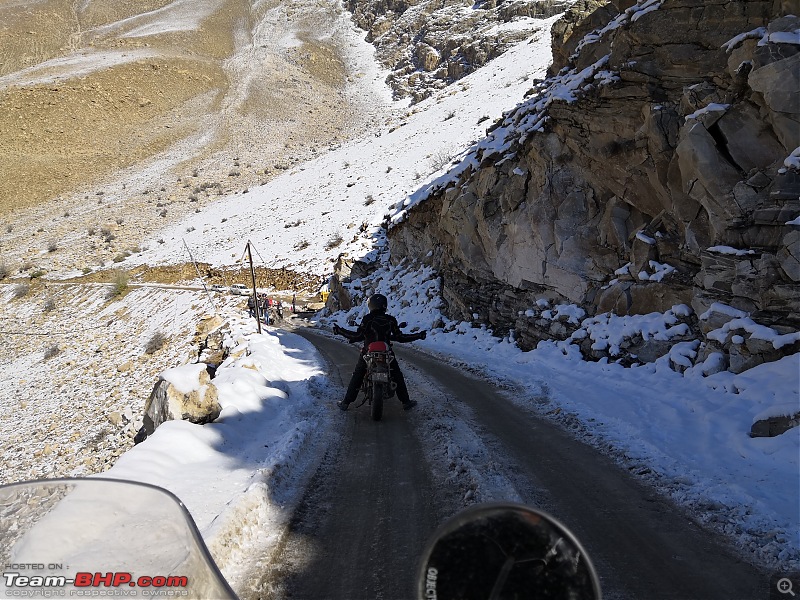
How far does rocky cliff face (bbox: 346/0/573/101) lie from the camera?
6431 cm

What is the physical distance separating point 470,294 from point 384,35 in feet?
274

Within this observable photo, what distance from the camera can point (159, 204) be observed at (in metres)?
52.3

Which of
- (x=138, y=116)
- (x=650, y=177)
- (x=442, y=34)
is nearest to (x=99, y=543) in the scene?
(x=650, y=177)

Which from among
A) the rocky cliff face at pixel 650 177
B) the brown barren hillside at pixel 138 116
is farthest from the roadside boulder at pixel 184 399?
the brown barren hillside at pixel 138 116

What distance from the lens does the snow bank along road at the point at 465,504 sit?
10.3 ft

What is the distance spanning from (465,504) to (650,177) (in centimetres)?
820

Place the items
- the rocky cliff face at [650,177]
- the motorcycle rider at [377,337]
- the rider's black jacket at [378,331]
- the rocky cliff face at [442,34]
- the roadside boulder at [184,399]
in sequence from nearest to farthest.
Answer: the roadside boulder at [184,399] → the rocky cliff face at [650,177] → the motorcycle rider at [377,337] → the rider's black jacket at [378,331] → the rocky cliff face at [442,34]

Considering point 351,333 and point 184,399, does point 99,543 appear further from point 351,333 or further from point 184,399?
point 351,333

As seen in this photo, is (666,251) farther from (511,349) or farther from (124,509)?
(124,509)

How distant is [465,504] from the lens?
13.8 ft

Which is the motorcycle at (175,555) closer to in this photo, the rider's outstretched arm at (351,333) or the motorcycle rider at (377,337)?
the motorcycle rider at (377,337)

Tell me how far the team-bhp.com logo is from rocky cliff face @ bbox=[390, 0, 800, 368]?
24.4 ft

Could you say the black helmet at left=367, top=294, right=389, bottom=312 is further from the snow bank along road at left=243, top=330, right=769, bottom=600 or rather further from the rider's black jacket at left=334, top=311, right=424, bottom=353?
the snow bank along road at left=243, top=330, right=769, bottom=600

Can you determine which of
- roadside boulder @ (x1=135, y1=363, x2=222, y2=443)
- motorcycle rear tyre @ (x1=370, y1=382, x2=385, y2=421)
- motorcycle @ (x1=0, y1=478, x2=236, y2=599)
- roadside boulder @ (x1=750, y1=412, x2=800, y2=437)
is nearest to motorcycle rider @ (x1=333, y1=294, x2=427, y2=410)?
motorcycle rear tyre @ (x1=370, y1=382, x2=385, y2=421)
